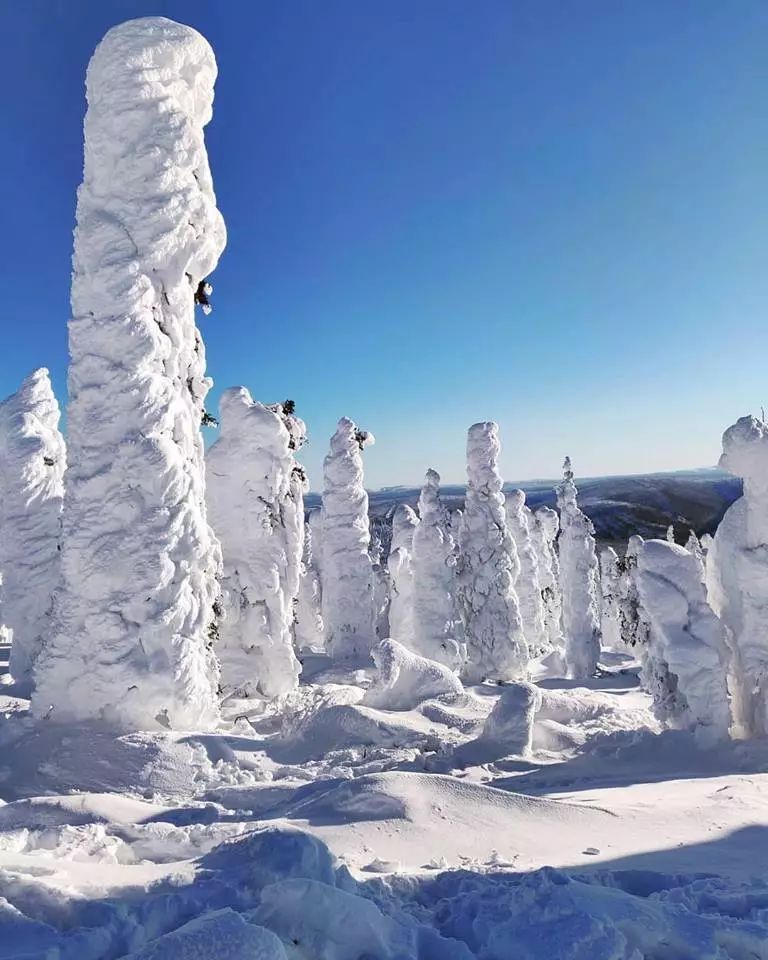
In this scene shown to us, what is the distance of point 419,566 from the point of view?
2553cm

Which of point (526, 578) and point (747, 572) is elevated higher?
point (747, 572)

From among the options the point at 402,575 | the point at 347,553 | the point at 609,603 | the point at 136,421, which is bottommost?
the point at 609,603

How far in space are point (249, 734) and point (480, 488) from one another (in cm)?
1596

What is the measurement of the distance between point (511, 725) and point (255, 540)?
26.8ft

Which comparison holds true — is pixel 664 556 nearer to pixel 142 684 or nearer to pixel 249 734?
pixel 249 734

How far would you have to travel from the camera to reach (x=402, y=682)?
15281 mm

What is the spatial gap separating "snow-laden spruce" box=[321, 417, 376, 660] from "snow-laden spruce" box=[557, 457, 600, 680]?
1185cm

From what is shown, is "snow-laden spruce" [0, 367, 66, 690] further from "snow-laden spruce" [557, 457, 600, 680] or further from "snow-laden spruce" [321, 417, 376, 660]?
"snow-laden spruce" [557, 457, 600, 680]

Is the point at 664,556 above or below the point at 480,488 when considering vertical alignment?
below

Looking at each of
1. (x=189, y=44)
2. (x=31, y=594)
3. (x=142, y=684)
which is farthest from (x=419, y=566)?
(x=189, y=44)

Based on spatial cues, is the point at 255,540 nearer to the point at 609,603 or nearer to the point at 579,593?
the point at 579,593

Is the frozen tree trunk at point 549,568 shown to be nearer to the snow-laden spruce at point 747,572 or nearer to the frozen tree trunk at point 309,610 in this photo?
the frozen tree trunk at point 309,610

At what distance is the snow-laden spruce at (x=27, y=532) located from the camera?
1888cm

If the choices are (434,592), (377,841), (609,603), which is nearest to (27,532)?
(434,592)
